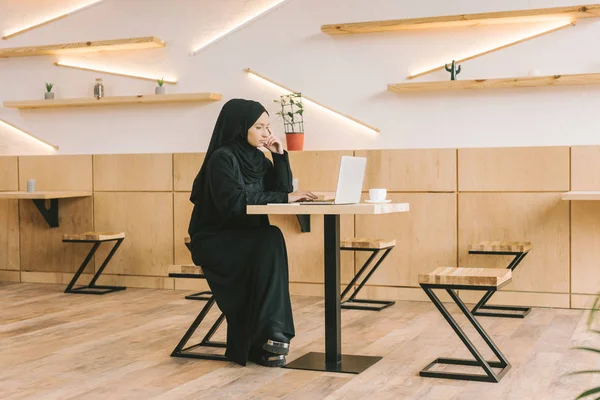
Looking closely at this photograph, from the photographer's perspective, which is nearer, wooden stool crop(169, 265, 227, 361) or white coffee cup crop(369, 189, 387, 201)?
white coffee cup crop(369, 189, 387, 201)

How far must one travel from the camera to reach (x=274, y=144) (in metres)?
3.78

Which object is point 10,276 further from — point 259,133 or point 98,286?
point 259,133

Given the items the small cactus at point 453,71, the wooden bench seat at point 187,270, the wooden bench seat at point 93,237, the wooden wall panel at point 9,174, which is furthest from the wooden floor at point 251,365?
the small cactus at point 453,71

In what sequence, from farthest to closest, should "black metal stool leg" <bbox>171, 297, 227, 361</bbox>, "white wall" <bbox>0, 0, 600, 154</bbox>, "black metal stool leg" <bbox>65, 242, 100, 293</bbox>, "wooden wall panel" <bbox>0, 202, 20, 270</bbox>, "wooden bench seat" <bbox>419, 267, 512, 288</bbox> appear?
"wooden wall panel" <bbox>0, 202, 20, 270</bbox> → "black metal stool leg" <bbox>65, 242, 100, 293</bbox> → "white wall" <bbox>0, 0, 600, 154</bbox> → "black metal stool leg" <bbox>171, 297, 227, 361</bbox> → "wooden bench seat" <bbox>419, 267, 512, 288</bbox>

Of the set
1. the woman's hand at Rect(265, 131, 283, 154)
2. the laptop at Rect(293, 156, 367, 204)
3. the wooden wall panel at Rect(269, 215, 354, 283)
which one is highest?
the woman's hand at Rect(265, 131, 283, 154)

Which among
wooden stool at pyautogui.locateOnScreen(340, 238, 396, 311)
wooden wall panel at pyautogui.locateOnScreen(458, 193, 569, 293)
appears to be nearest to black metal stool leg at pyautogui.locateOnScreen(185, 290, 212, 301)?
wooden stool at pyautogui.locateOnScreen(340, 238, 396, 311)

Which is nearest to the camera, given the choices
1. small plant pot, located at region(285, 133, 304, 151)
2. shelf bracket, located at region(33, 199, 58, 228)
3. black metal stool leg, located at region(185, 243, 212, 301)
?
black metal stool leg, located at region(185, 243, 212, 301)

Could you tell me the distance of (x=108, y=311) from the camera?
16.8ft

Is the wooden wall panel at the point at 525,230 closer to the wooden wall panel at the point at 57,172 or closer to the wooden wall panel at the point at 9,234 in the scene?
the wooden wall panel at the point at 57,172

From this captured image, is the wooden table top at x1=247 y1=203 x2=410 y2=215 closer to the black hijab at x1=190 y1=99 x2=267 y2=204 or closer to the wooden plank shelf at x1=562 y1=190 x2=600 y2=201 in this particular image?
the black hijab at x1=190 y1=99 x2=267 y2=204

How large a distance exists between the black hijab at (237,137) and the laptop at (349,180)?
2.06 ft

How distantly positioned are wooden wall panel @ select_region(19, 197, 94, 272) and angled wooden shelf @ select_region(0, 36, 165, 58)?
124 cm

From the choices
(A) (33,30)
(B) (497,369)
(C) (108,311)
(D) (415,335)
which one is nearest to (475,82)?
(D) (415,335)

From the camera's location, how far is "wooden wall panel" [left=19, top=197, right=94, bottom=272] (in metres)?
6.43
